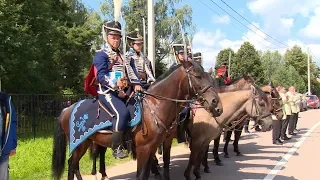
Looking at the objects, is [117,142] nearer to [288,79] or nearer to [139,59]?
[139,59]

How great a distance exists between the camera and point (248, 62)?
59.0 m

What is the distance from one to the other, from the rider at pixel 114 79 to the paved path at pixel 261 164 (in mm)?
2645

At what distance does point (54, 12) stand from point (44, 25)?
6593 mm

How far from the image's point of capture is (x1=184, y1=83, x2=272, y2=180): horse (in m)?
7.90

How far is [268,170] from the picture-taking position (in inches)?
352

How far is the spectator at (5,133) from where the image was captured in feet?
15.2

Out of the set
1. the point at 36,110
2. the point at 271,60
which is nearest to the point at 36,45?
the point at 36,110

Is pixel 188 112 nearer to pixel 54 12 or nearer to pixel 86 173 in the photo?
pixel 86 173

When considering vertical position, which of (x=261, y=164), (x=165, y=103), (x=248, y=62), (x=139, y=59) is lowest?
(x=261, y=164)

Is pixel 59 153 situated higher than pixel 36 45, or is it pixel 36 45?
pixel 36 45

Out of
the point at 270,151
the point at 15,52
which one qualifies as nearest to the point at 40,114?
the point at 15,52

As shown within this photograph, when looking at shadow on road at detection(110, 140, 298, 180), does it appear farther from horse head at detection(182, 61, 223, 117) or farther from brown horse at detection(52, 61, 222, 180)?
horse head at detection(182, 61, 223, 117)

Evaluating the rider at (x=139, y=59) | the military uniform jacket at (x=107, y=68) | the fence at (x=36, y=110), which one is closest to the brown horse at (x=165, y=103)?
the military uniform jacket at (x=107, y=68)

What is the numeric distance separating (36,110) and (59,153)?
665 centimetres
